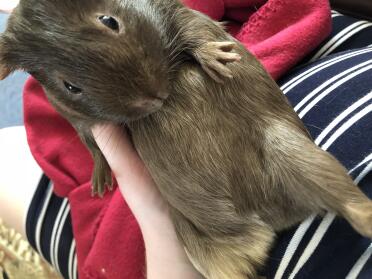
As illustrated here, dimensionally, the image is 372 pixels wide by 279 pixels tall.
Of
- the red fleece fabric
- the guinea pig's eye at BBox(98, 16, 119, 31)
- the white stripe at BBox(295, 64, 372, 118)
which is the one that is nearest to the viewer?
the guinea pig's eye at BBox(98, 16, 119, 31)

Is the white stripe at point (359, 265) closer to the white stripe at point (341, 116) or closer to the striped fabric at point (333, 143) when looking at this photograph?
Result: the striped fabric at point (333, 143)

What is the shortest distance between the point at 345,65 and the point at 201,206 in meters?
0.40

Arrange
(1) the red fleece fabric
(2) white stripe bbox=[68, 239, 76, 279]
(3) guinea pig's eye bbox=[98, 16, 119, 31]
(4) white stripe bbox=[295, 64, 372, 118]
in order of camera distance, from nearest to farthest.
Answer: (3) guinea pig's eye bbox=[98, 16, 119, 31] < (4) white stripe bbox=[295, 64, 372, 118] < (1) the red fleece fabric < (2) white stripe bbox=[68, 239, 76, 279]

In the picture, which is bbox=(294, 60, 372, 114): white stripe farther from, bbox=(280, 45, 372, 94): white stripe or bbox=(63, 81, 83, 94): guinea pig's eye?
bbox=(63, 81, 83, 94): guinea pig's eye

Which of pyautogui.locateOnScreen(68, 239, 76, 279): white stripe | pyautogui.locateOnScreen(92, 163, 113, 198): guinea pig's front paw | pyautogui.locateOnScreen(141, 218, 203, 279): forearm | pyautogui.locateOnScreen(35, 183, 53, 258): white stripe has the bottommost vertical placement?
pyautogui.locateOnScreen(68, 239, 76, 279): white stripe

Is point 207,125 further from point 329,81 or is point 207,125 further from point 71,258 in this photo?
point 71,258

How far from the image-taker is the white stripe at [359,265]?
68 cm

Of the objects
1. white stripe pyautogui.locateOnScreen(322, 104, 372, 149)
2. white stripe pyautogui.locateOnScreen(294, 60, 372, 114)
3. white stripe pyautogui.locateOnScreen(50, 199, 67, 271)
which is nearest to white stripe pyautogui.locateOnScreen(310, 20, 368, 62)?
white stripe pyautogui.locateOnScreen(294, 60, 372, 114)

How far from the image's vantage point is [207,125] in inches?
26.6

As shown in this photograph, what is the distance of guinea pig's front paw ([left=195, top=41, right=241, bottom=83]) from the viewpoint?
65 cm

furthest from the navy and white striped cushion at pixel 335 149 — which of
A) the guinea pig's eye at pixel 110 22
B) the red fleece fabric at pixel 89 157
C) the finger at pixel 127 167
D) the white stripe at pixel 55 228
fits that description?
the white stripe at pixel 55 228

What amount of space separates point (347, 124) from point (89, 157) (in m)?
0.67

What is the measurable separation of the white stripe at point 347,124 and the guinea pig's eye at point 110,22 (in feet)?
1.32

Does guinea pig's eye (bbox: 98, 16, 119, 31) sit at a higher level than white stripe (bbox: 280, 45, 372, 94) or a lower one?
higher
